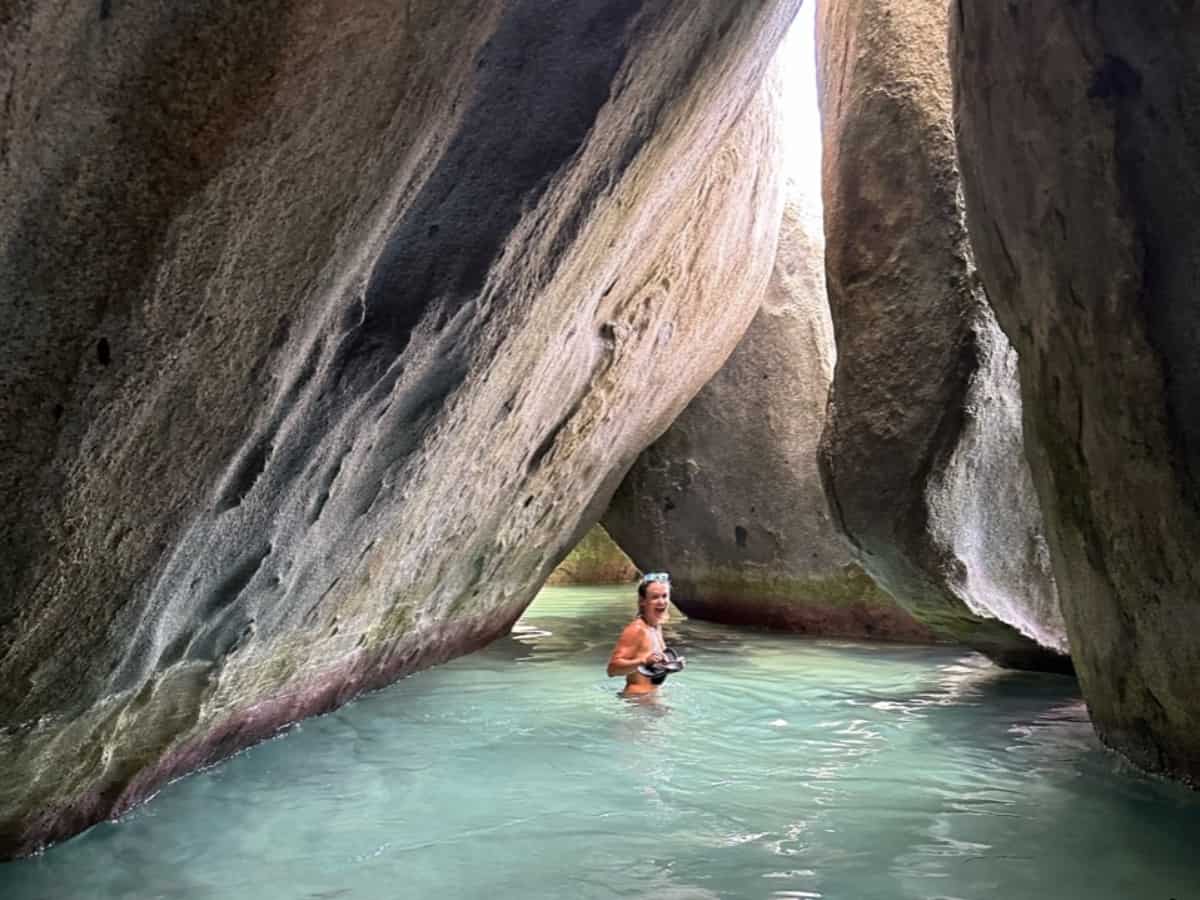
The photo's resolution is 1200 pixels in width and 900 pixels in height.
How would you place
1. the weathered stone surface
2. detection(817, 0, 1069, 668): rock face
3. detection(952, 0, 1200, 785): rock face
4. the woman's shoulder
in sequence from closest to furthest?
detection(952, 0, 1200, 785): rock face < detection(817, 0, 1069, 668): rock face < the woman's shoulder < the weathered stone surface

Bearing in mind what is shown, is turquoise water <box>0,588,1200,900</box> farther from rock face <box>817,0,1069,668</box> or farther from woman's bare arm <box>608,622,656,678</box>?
rock face <box>817,0,1069,668</box>

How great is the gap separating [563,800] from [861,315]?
318cm

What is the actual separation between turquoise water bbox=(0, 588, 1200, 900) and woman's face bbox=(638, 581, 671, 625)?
466mm

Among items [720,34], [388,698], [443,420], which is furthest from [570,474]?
[720,34]

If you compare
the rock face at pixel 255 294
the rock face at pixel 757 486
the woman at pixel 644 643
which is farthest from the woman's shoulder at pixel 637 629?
the rock face at pixel 757 486

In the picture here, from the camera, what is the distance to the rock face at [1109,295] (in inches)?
127

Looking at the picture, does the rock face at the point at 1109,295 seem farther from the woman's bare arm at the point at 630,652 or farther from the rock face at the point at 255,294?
the woman's bare arm at the point at 630,652

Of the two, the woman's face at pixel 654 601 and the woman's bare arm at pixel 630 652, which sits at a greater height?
the woman's face at pixel 654 601

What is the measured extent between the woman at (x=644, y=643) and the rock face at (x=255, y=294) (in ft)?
5.89

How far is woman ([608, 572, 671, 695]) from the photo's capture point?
627 cm

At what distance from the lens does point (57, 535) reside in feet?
7.91

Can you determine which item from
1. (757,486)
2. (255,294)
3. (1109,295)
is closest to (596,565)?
(757,486)

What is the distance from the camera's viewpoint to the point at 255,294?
2410 mm

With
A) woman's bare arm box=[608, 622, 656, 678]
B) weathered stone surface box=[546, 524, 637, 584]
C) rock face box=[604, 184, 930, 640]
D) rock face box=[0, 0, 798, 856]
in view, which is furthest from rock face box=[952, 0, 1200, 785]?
weathered stone surface box=[546, 524, 637, 584]
